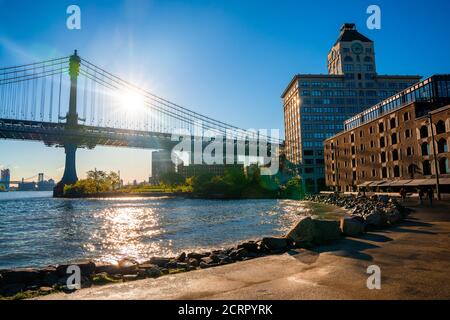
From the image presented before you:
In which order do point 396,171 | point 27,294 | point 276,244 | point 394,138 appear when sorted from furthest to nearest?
point 394,138 → point 396,171 → point 276,244 → point 27,294

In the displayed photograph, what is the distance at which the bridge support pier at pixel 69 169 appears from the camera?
95300 mm

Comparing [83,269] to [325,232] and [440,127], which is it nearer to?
[325,232]

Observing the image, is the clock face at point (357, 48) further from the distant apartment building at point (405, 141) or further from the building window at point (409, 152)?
the building window at point (409, 152)

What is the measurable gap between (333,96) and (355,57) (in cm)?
1833

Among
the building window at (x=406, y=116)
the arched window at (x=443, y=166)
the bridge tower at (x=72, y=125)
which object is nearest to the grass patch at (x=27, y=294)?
the arched window at (x=443, y=166)

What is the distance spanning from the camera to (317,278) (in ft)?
20.6

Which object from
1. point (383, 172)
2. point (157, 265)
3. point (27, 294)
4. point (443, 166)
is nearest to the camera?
point (27, 294)

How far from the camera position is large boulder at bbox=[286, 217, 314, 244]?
10.4m

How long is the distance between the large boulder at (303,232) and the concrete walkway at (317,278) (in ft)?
3.18

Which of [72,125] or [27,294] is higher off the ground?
[72,125]

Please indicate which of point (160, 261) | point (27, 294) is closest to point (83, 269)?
point (27, 294)
